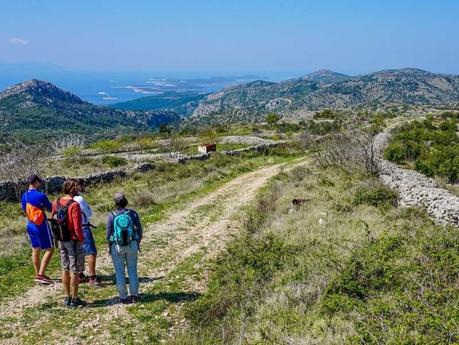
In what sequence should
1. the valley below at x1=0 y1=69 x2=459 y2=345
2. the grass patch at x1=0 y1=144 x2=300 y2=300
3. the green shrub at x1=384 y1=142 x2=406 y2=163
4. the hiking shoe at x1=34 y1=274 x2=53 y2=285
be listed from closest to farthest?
the valley below at x1=0 y1=69 x2=459 y2=345 → the hiking shoe at x1=34 y1=274 x2=53 y2=285 → the grass patch at x1=0 y1=144 x2=300 y2=300 → the green shrub at x1=384 y1=142 x2=406 y2=163

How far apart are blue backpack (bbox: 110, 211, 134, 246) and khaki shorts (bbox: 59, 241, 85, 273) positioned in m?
0.62

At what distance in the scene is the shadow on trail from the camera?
25.6 feet

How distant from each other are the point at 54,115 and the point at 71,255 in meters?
152

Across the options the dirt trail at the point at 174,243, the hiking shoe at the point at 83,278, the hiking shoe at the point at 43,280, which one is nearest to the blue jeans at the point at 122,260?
the dirt trail at the point at 174,243

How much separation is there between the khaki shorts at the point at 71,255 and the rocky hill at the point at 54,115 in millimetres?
123651

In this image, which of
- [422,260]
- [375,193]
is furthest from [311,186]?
[422,260]

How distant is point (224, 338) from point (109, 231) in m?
2.63

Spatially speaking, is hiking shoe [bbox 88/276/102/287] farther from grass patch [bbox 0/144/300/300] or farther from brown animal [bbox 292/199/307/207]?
brown animal [bbox 292/199/307/207]

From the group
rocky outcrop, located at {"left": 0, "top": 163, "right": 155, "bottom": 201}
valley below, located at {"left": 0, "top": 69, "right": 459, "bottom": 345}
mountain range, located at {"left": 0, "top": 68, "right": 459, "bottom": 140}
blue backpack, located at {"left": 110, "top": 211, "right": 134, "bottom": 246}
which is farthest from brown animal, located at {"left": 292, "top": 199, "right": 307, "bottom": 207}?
mountain range, located at {"left": 0, "top": 68, "right": 459, "bottom": 140}

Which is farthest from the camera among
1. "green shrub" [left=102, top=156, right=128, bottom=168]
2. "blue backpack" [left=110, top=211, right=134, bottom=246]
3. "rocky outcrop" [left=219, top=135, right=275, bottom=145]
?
"rocky outcrop" [left=219, top=135, right=275, bottom=145]

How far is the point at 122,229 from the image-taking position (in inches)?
286

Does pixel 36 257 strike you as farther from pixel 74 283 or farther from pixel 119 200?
pixel 119 200

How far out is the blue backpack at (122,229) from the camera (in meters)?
7.25

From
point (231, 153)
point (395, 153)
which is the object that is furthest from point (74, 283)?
point (231, 153)
